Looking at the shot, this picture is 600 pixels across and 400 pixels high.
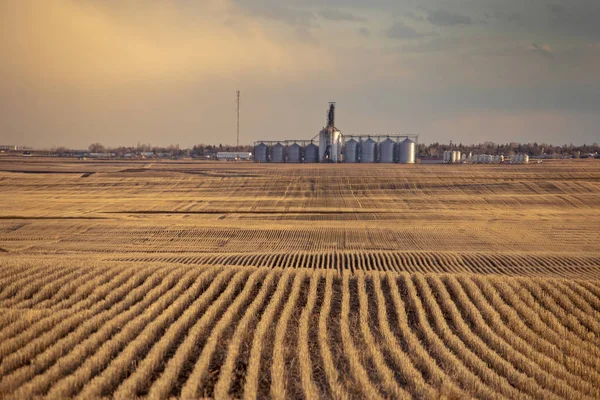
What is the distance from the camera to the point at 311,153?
3253 inches

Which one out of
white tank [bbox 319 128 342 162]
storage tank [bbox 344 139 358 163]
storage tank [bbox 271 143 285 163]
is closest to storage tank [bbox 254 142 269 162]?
storage tank [bbox 271 143 285 163]

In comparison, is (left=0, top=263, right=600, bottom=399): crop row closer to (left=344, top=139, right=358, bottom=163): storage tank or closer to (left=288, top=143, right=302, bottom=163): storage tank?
(left=344, top=139, right=358, bottom=163): storage tank

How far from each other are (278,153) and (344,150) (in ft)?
33.4

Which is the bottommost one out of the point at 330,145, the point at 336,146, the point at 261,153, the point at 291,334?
the point at 291,334

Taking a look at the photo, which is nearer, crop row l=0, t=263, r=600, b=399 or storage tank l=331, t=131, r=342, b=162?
crop row l=0, t=263, r=600, b=399

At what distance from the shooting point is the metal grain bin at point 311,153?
82.4 m

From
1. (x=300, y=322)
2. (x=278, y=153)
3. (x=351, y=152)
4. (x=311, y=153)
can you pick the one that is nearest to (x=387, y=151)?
(x=351, y=152)

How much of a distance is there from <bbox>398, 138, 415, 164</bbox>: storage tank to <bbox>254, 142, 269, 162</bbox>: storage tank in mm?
20491

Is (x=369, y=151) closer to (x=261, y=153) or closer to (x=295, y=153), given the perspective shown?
(x=295, y=153)

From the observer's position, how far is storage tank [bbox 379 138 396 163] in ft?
267

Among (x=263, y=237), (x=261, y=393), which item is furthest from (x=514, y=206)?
(x=261, y=393)

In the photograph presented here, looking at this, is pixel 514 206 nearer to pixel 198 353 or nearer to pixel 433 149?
pixel 198 353

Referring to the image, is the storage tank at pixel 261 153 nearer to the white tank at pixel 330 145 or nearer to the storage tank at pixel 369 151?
the white tank at pixel 330 145

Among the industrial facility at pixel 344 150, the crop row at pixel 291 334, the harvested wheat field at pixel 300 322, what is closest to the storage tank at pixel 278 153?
Result: the industrial facility at pixel 344 150
